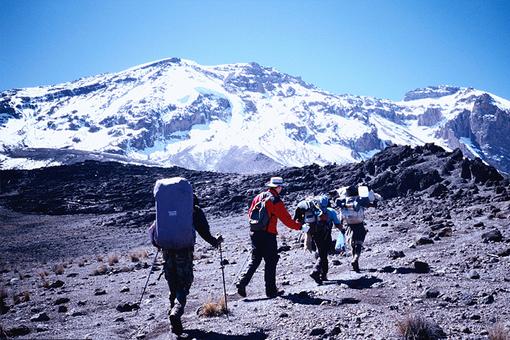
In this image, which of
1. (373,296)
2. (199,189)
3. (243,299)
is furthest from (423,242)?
(199,189)

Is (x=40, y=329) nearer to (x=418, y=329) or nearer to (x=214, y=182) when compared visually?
(x=418, y=329)

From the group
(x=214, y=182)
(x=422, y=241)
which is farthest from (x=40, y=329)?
(x=214, y=182)

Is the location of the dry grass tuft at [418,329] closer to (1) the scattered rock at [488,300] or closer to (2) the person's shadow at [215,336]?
(1) the scattered rock at [488,300]

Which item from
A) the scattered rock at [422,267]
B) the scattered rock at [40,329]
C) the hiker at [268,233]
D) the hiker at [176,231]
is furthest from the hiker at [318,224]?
the scattered rock at [40,329]

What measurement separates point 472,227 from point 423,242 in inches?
122

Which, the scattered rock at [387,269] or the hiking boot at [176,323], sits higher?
the hiking boot at [176,323]

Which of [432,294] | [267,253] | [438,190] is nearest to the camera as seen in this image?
[432,294]

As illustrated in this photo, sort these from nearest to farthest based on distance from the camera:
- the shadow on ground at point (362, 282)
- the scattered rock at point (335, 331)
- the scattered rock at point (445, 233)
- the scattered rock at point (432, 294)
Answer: the scattered rock at point (335, 331) < the scattered rock at point (432, 294) < the shadow on ground at point (362, 282) < the scattered rock at point (445, 233)

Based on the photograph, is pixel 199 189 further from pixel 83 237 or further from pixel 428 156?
pixel 428 156

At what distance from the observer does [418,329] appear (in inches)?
178

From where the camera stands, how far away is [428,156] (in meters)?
32.4

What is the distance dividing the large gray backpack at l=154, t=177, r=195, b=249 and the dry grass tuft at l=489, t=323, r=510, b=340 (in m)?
3.67

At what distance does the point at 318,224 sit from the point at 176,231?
3195 millimetres

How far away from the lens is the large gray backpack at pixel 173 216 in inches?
217
